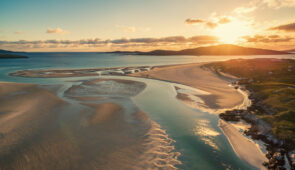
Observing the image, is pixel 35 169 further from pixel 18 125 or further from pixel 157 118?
pixel 157 118

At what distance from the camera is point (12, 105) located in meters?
21.1

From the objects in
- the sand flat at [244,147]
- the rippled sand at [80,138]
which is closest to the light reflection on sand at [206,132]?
the sand flat at [244,147]

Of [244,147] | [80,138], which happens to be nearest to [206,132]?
[244,147]

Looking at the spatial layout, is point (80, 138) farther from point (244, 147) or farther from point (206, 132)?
point (244, 147)

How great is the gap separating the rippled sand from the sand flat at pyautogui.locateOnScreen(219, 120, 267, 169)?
558cm

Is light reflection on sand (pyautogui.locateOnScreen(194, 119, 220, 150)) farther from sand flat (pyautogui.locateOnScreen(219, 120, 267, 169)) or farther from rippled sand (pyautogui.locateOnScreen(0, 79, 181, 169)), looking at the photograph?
rippled sand (pyautogui.locateOnScreen(0, 79, 181, 169))

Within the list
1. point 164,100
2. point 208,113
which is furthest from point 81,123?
point 208,113

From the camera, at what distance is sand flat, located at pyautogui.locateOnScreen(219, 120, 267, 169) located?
11.5 meters

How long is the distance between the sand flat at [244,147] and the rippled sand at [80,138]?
219 inches

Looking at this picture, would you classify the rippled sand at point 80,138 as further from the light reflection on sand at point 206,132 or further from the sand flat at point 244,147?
the sand flat at point 244,147

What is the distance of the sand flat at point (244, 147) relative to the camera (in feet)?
37.9

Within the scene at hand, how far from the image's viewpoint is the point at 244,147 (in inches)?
517

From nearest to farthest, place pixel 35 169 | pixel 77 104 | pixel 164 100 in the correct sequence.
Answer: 1. pixel 35 169
2. pixel 77 104
3. pixel 164 100

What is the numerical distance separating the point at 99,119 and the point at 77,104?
6957 millimetres
